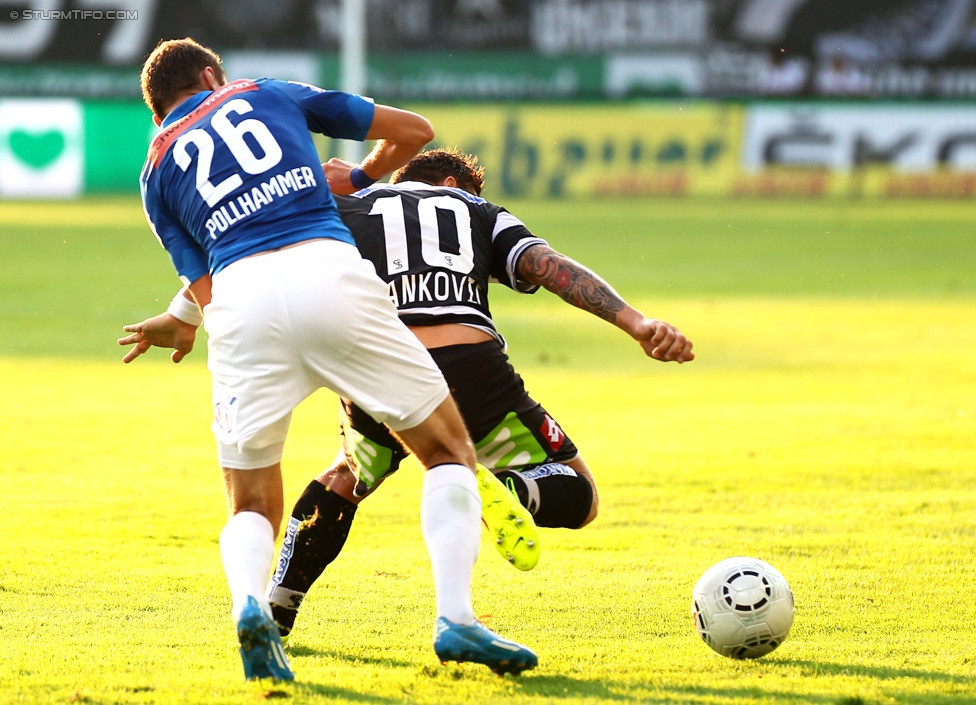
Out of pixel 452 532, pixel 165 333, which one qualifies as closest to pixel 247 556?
pixel 452 532

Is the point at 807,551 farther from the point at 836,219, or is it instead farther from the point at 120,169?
the point at 120,169

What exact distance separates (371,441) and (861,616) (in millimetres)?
1786

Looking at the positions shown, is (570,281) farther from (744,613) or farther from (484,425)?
(744,613)

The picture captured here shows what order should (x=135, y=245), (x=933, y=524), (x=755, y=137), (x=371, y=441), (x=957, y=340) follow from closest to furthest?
(x=371, y=441), (x=933, y=524), (x=957, y=340), (x=135, y=245), (x=755, y=137)

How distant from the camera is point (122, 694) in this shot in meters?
3.60

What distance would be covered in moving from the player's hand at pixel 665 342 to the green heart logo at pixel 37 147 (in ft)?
91.7

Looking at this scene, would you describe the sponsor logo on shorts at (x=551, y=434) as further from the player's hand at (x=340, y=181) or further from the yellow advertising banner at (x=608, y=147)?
the yellow advertising banner at (x=608, y=147)

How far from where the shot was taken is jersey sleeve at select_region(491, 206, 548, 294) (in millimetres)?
4465

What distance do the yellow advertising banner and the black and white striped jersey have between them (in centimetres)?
2403

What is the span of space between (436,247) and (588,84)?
28.6 metres

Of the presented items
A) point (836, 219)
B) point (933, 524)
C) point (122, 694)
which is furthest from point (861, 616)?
point (836, 219)

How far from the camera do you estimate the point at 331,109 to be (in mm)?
4031

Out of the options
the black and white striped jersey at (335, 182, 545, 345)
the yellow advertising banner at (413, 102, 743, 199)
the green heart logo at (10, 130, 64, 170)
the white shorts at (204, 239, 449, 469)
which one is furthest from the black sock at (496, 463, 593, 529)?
the green heart logo at (10, 130, 64, 170)

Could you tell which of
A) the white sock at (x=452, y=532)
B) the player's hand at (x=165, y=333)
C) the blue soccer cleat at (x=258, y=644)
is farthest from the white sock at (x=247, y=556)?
the player's hand at (x=165, y=333)
